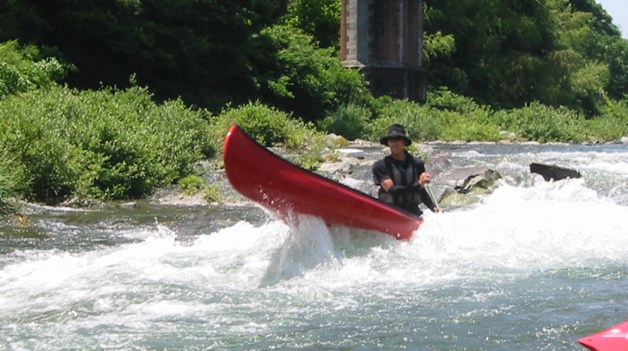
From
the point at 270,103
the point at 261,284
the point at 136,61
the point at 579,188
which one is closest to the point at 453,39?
the point at 270,103

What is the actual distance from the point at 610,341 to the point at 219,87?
73.8 feet

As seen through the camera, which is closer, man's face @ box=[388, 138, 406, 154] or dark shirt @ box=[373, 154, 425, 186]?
man's face @ box=[388, 138, 406, 154]

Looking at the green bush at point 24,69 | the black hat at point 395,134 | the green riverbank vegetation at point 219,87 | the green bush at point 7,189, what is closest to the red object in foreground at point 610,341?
the black hat at point 395,134

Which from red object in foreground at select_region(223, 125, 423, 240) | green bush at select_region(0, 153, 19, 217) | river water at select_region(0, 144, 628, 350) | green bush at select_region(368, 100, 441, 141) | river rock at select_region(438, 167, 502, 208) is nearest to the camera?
river water at select_region(0, 144, 628, 350)

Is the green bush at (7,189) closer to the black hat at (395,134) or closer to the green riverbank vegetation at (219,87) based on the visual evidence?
the green riverbank vegetation at (219,87)

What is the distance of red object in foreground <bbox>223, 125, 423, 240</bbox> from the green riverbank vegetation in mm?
4507

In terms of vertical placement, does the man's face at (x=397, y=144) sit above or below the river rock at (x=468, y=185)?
above

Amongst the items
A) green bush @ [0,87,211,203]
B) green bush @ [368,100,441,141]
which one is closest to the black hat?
green bush @ [0,87,211,203]

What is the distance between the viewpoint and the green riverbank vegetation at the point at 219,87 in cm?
1375

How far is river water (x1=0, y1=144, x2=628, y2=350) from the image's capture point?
6.11 metres

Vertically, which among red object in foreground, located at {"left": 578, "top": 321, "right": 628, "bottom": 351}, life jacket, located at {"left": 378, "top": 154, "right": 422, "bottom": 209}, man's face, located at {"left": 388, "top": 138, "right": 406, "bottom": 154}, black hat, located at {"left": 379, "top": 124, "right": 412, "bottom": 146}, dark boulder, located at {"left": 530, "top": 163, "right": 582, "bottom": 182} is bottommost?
dark boulder, located at {"left": 530, "top": 163, "right": 582, "bottom": 182}

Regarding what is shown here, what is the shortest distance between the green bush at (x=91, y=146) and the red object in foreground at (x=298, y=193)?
5.26 metres

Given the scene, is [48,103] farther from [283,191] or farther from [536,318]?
[536,318]

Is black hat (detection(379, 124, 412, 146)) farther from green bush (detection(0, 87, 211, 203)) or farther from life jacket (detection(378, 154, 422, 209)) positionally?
green bush (detection(0, 87, 211, 203))
